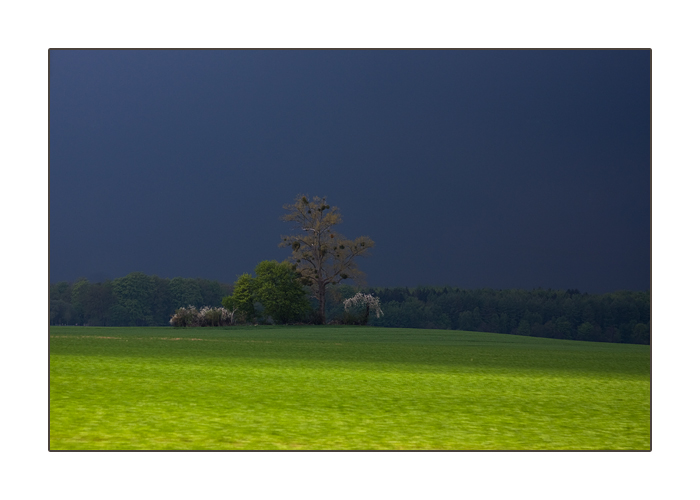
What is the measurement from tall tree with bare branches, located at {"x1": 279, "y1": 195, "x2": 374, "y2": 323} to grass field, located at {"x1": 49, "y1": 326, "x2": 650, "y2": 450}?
15803 millimetres

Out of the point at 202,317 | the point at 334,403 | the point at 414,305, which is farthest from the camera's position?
the point at 414,305

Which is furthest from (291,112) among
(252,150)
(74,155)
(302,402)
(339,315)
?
(302,402)

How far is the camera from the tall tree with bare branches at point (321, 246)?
27.4 metres

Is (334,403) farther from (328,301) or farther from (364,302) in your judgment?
(328,301)

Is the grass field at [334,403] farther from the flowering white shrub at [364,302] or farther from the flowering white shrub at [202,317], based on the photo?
the flowering white shrub at [364,302]

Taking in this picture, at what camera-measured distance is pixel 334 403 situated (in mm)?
6570

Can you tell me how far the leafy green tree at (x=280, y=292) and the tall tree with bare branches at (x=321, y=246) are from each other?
73cm

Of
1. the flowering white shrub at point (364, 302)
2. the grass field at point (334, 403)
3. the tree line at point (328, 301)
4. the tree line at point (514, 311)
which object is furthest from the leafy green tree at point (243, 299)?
the grass field at point (334, 403)

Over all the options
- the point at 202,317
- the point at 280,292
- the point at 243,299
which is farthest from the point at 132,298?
the point at 280,292

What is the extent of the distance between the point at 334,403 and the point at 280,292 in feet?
64.1

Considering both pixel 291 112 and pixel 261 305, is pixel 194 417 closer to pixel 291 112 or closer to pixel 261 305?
pixel 261 305

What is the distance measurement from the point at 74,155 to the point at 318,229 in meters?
38.5

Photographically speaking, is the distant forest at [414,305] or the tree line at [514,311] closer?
the tree line at [514,311]

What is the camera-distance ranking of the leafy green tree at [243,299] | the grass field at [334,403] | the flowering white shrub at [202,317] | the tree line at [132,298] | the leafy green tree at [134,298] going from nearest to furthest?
the grass field at [334,403]
the flowering white shrub at [202,317]
the leafy green tree at [243,299]
the tree line at [132,298]
the leafy green tree at [134,298]
